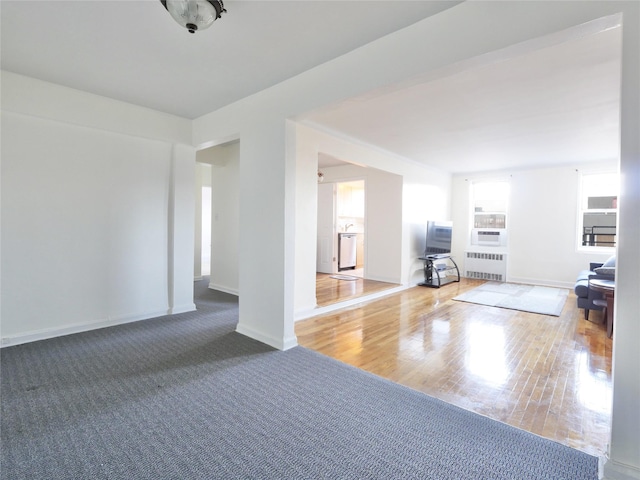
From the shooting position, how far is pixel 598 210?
6.18 metres

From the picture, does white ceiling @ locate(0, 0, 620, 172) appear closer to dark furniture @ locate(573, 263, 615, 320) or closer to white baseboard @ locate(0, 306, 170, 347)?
dark furniture @ locate(573, 263, 615, 320)

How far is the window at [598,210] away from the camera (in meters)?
6.10

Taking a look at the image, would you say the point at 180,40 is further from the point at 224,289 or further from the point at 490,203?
the point at 490,203

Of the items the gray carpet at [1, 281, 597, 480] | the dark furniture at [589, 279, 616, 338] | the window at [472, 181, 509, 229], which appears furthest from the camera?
the window at [472, 181, 509, 229]

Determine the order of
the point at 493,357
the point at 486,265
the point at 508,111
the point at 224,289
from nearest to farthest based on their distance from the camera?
the point at 493,357
the point at 508,111
the point at 224,289
the point at 486,265

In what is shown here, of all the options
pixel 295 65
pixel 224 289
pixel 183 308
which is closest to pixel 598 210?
pixel 295 65

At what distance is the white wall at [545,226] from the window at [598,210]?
177 mm

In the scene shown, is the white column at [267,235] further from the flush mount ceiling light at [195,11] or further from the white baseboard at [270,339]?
the flush mount ceiling light at [195,11]

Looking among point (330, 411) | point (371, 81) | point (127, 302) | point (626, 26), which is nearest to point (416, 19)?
point (371, 81)

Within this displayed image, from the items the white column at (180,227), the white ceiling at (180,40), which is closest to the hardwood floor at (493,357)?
the white column at (180,227)

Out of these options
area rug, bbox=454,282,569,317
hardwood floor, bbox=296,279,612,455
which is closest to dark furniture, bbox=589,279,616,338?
hardwood floor, bbox=296,279,612,455

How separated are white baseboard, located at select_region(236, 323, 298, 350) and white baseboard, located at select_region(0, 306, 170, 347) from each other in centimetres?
143

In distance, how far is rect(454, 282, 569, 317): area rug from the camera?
4797 millimetres

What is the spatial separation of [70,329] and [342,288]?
13.1 ft
